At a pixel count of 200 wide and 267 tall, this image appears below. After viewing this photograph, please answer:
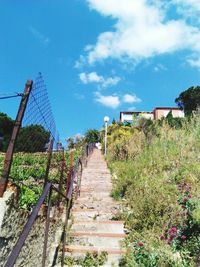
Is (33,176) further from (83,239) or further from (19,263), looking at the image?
(19,263)

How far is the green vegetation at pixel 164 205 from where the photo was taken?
16.8ft

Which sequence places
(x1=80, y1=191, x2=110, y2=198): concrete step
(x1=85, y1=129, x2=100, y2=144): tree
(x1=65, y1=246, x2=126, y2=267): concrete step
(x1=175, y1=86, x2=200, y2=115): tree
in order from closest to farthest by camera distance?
(x1=65, y1=246, x2=126, y2=267): concrete step < (x1=80, y1=191, x2=110, y2=198): concrete step < (x1=85, y1=129, x2=100, y2=144): tree < (x1=175, y1=86, x2=200, y2=115): tree

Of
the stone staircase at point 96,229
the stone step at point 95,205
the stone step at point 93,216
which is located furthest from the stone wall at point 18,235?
the stone step at point 95,205

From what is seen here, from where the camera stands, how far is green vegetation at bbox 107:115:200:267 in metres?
5.12

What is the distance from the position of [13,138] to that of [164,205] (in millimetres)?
3571

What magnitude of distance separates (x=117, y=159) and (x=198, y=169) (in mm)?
6925

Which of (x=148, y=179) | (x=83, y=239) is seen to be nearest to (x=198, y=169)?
(x=148, y=179)

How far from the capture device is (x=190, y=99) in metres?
43.6

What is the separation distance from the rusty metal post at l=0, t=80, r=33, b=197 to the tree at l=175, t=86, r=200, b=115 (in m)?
38.7

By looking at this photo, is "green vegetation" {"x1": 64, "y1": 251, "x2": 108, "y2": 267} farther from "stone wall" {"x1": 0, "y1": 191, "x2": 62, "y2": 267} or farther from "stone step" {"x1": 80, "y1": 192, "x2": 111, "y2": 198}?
"stone step" {"x1": 80, "y1": 192, "x2": 111, "y2": 198}

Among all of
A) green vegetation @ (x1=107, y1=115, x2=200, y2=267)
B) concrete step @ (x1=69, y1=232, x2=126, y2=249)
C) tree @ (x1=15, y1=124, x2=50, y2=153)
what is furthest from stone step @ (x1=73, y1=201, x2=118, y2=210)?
tree @ (x1=15, y1=124, x2=50, y2=153)

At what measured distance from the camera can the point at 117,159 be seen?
1485cm

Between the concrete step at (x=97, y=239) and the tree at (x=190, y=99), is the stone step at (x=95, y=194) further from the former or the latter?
the tree at (x=190, y=99)

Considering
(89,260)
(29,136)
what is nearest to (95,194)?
(89,260)
